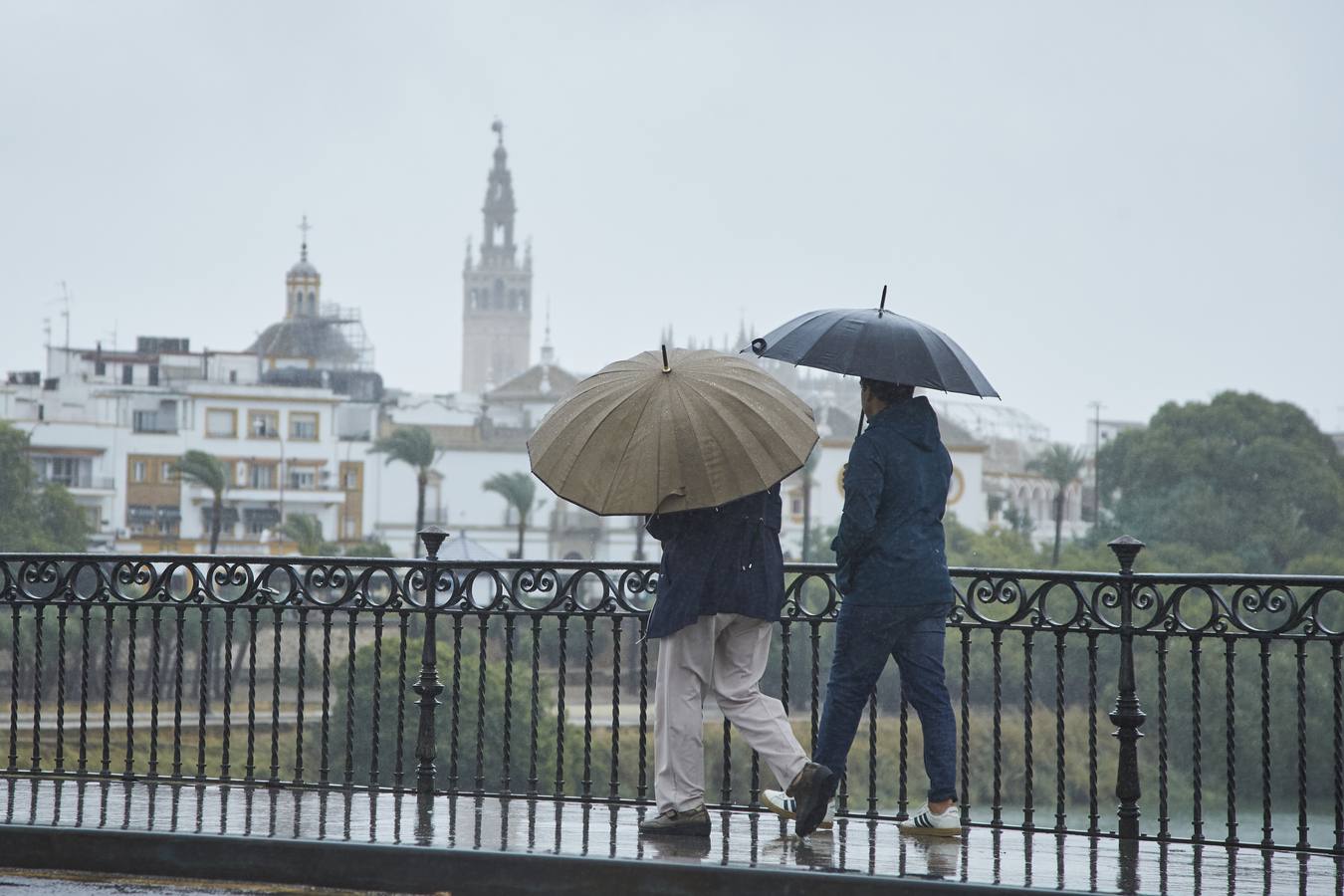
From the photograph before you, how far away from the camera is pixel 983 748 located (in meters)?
57.3

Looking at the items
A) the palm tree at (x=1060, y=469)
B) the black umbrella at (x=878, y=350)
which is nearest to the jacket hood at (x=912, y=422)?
the black umbrella at (x=878, y=350)

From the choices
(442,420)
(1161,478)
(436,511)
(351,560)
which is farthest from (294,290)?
(351,560)

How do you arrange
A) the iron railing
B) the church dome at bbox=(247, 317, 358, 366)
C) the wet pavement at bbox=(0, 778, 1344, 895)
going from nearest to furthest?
the wet pavement at bbox=(0, 778, 1344, 895)
the iron railing
the church dome at bbox=(247, 317, 358, 366)

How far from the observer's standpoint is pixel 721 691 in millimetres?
6039

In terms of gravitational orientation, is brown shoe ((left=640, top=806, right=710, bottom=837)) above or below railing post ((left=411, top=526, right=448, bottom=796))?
below

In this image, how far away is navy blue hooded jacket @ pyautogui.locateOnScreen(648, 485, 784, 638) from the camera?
5891 millimetres

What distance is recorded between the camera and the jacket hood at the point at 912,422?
19.4ft

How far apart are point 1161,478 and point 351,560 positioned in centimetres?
7631

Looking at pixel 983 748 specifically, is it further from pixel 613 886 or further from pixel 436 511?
pixel 613 886

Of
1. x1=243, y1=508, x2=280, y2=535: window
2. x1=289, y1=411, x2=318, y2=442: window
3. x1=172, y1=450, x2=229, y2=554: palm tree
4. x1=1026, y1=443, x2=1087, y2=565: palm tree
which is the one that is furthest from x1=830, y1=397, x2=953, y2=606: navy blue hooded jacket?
x1=289, y1=411, x2=318, y2=442: window

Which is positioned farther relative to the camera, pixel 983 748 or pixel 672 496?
pixel 983 748

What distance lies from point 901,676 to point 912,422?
88 cm

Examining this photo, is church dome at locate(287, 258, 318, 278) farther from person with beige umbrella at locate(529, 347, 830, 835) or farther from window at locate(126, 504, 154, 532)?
person with beige umbrella at locate(529, 347, 830, 835)

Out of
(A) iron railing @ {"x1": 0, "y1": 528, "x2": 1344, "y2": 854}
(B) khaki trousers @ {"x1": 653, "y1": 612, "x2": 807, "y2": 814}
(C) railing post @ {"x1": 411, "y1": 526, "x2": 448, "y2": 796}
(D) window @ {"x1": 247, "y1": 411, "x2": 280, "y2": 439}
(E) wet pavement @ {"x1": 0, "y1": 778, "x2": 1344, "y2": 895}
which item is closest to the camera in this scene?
(E) wet pavement @ {"x1": 0, "y1": 778, "x2": 1344, "y2": 895}
